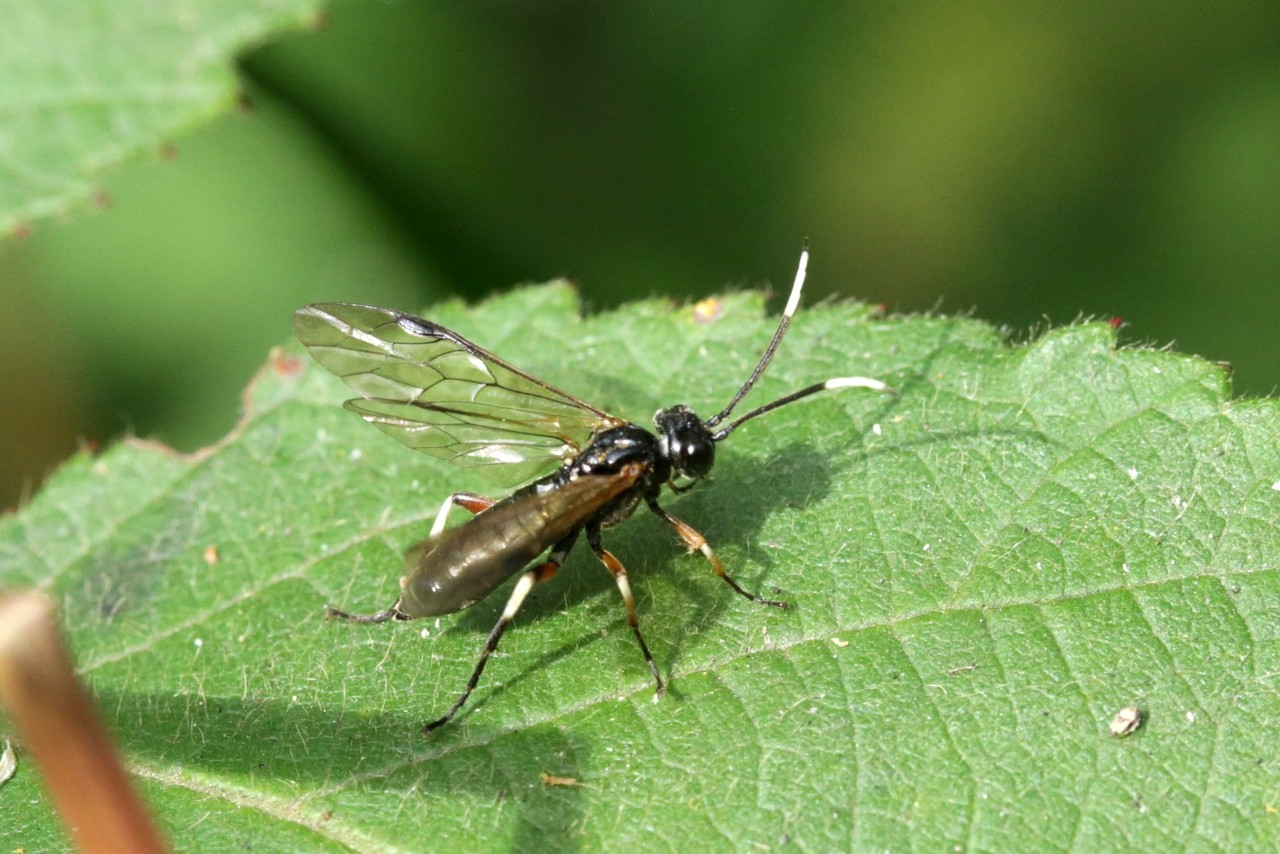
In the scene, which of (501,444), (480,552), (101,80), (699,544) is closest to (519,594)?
(480,552)

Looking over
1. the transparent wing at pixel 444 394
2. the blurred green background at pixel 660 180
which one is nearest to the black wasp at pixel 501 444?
the transparent wing at pixel 444 394

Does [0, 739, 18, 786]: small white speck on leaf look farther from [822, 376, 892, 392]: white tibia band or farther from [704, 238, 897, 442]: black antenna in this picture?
[822, 376, 892, 392]: white tibia band

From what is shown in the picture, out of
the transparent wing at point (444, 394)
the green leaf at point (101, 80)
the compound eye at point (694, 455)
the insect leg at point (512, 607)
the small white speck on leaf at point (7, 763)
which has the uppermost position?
the green leaf at point (101, 80)

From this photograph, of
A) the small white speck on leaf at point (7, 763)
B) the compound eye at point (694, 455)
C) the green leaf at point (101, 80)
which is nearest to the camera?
the small white speck on leaf at point (7, 763)

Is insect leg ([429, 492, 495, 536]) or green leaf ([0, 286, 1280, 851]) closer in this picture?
green leaf ([0, 286, 1280, 851])

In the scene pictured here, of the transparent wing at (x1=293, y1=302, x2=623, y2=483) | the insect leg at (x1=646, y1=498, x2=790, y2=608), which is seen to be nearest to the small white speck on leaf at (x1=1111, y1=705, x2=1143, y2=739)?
the insect leg at (x1=646, y1=498, x2=790, y2=608)

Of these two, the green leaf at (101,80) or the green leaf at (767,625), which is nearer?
the green leaf at (767,625)

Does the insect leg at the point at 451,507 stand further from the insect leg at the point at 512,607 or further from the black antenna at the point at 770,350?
the black antenna at the point at 770,350

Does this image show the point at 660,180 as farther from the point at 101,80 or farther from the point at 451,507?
the point at 451,507
